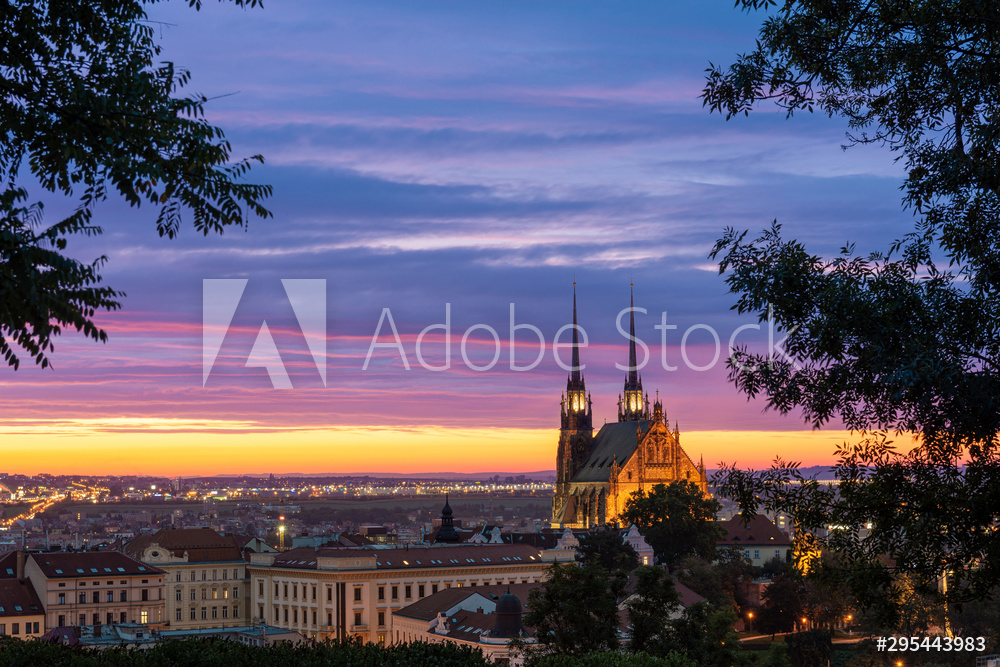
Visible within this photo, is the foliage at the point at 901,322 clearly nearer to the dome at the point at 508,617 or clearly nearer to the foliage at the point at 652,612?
the foliage at the point at 652,612

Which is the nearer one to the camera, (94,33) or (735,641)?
(94,33)

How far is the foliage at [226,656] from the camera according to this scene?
90.9 ft

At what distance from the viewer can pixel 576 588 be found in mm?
50156

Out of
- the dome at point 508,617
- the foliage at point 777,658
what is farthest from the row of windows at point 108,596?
the foliage at point 777,658

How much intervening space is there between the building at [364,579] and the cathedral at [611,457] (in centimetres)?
4710

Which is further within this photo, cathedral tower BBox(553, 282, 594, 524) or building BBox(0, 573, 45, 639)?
cathedral tower BBox(553, 282, 594, 524)

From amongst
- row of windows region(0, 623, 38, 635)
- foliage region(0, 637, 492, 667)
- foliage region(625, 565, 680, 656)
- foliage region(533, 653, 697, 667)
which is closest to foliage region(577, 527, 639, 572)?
row of windows region(0, 623, 38, 635)

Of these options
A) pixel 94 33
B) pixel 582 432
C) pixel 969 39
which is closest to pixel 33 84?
pixel 94 33

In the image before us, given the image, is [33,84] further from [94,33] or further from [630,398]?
[630,398]

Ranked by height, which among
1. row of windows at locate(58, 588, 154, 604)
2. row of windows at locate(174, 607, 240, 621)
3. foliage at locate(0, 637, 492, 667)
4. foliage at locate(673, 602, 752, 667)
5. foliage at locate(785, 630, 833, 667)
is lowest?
row of windows at locate(174, 607, 240, 621)

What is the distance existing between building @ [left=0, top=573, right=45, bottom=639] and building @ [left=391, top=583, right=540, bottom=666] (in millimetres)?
27464

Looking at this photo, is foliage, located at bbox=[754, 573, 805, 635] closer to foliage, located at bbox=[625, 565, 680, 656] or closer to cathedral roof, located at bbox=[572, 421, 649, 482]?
foliage, located at bbox=[625, 565, 680, 656]

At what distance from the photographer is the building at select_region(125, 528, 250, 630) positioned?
352ft

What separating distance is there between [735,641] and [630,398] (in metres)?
128
